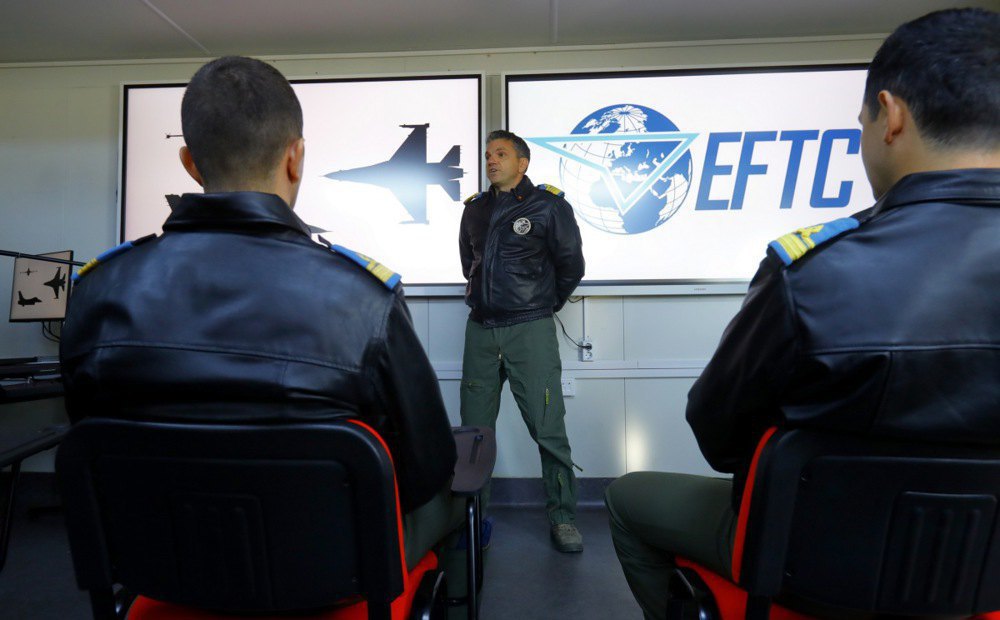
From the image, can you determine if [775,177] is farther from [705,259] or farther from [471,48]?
[471,48]

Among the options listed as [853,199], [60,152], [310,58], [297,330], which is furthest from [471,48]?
[297,330]

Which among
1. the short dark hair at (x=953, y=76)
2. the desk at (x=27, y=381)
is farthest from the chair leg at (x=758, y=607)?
the desk at (x=27, y=381)

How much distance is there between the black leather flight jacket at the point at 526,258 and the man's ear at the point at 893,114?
1.58m

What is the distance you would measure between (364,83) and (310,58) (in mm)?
388

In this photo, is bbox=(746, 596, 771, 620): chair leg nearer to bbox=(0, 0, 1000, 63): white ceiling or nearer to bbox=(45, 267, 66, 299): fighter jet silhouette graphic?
bbox=(0, 0, 1000, 63): white ceiling

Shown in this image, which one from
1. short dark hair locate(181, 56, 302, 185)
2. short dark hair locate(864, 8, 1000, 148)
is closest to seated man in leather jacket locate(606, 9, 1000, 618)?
short dark hair locate(864, 8, 1000, 148)

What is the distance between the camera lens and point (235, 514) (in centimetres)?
68

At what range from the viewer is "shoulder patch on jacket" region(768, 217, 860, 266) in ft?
2.34

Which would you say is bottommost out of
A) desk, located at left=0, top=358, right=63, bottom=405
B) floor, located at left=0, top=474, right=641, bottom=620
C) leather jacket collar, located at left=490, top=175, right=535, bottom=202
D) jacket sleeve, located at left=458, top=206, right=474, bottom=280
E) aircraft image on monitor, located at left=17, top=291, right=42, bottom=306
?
floor, located at left=0, top=474, right=641, bottom=620

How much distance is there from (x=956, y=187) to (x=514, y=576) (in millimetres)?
1837

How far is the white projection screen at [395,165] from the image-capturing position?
287cm

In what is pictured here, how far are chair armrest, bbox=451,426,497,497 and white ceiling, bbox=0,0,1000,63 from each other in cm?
222

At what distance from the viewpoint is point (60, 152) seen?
121 inches

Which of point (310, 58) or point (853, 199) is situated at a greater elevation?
point (310, 58)
